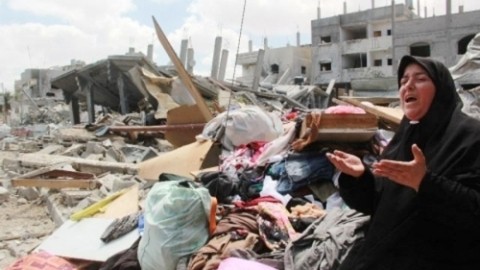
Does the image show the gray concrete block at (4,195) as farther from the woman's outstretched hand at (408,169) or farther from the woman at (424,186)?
the woman's outstretched hand at (408,169)

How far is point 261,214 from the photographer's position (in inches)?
132

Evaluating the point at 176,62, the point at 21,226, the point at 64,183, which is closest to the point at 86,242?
the point at 21,226

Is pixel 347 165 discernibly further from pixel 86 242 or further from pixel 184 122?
pixel 184 122

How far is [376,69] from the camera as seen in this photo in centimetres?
3045

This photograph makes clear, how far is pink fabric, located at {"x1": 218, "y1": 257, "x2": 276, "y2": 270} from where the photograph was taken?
8.39 feet

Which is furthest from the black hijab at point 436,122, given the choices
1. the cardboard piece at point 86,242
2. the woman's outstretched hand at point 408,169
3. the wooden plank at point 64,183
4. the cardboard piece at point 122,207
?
the wooden plank at point 64,183

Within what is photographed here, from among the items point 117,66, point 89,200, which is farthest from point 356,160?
point 117,66

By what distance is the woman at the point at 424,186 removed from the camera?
160 cm

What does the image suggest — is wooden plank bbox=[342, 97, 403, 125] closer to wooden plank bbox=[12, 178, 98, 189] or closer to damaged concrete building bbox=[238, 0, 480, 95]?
wooden plank bbox=[12, 178, 98, 189]

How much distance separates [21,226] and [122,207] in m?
1.95

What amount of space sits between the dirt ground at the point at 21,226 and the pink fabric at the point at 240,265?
269 cm

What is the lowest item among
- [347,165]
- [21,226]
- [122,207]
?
[21,226]

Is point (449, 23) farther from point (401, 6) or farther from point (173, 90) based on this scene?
point (173, 90)

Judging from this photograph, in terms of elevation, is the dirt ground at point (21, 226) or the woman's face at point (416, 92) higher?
the woman's face at point (416, 92)
